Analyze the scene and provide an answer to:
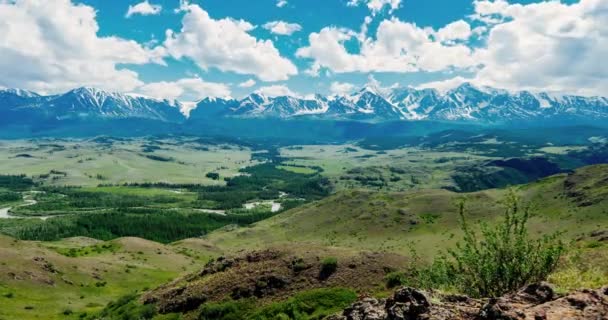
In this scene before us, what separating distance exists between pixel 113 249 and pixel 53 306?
5669cm

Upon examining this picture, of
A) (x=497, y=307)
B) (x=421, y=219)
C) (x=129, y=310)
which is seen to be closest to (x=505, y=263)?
(x=497, y=307)

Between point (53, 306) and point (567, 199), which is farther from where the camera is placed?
point (567, 199)

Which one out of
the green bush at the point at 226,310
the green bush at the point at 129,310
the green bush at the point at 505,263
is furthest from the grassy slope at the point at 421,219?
the green bush at the point at 505,263

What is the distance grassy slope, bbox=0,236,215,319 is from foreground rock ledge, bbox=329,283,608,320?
2696 inches

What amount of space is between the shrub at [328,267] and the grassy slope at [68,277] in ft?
151

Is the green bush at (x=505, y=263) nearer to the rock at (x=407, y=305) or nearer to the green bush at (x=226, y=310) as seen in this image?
the rock at (x=407, y=305)

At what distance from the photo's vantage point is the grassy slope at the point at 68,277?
261 feet

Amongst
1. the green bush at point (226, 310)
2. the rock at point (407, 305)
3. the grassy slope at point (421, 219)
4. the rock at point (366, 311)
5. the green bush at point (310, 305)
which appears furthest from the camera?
the grassy slope at point (421, 219)

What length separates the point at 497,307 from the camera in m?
19.6

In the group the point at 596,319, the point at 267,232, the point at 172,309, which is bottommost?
the point at 267,232

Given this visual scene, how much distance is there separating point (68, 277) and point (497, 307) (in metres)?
96.6

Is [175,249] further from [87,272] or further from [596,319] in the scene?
[596,319]

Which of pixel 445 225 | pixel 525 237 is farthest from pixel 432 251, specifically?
pixel 525 237

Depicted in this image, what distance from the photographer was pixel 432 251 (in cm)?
12519
